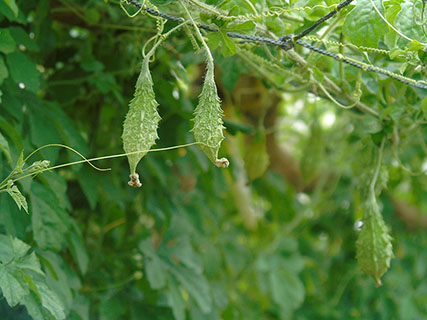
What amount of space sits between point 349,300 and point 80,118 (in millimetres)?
1473

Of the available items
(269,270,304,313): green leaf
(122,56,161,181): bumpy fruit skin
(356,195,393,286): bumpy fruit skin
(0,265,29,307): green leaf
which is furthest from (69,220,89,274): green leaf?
(269,270,304,313): green leaf

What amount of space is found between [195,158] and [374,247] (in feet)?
2.06

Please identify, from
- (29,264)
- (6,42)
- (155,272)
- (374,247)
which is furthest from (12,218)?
(374,247)

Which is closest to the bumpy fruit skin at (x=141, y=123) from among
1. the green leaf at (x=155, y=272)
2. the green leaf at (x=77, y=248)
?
the green leaf at (x=77, y=248)

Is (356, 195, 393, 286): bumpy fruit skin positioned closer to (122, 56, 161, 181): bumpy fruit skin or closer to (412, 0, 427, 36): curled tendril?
(412, 0, 427, 36): curled tendril

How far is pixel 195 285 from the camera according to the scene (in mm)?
1409

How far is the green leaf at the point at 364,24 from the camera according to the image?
2.91 ft

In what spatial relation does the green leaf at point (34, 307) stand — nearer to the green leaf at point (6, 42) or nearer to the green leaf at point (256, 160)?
the green leaf at point (6, 42)

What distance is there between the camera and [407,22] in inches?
36.2

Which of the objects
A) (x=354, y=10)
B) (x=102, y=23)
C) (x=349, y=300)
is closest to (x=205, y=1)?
(x=354, y=10)

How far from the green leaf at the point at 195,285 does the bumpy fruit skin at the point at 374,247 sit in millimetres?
467

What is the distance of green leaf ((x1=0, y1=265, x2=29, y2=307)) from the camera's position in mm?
778

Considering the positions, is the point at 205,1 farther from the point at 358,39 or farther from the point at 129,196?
the point at 129,196

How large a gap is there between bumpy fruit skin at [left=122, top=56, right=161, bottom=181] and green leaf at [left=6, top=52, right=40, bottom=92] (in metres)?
0.36
